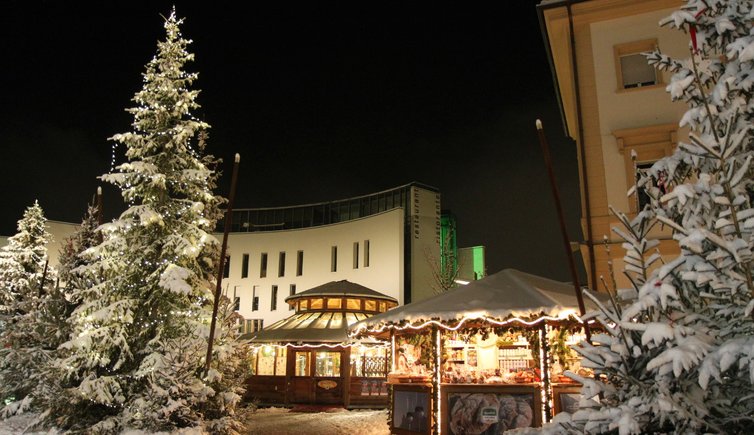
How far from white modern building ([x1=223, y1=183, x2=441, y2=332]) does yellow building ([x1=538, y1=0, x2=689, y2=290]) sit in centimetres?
1867

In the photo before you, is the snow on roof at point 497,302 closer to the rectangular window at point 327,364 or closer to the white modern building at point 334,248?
the rectangular window at point 327,364

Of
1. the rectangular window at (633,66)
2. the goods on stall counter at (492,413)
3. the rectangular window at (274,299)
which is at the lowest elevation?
the goods on stall counter at (492,413)

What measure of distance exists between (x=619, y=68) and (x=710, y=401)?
13.5 meters

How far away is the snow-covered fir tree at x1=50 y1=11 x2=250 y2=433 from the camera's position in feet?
38.8

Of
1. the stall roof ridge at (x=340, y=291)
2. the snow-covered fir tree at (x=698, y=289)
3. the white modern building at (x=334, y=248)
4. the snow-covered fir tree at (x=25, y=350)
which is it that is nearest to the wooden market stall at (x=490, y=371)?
the snow-covered fir tree at (x=698, y=289)

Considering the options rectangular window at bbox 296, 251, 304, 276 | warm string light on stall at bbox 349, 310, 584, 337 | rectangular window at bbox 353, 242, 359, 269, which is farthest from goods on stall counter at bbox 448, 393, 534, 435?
rectangular window at bbox 296, 251, 304, 276

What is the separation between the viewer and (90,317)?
12.4m

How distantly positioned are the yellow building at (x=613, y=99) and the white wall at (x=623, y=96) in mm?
22

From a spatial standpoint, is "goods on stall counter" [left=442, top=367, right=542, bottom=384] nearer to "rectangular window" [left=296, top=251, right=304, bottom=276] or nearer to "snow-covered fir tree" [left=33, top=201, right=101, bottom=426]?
"snow-covered fir tree" [left=33, top=201, right=101, bottom=426]

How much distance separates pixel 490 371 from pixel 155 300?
24.8 feet

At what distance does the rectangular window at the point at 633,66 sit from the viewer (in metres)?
15.2

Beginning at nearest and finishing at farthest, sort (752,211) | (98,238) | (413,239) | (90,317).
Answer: (752,211), (90,317), (98,238), (413,239)

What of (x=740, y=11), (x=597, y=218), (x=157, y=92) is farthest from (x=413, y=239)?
(x=740, y=11)

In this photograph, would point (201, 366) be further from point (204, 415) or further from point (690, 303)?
point (690, 303)
